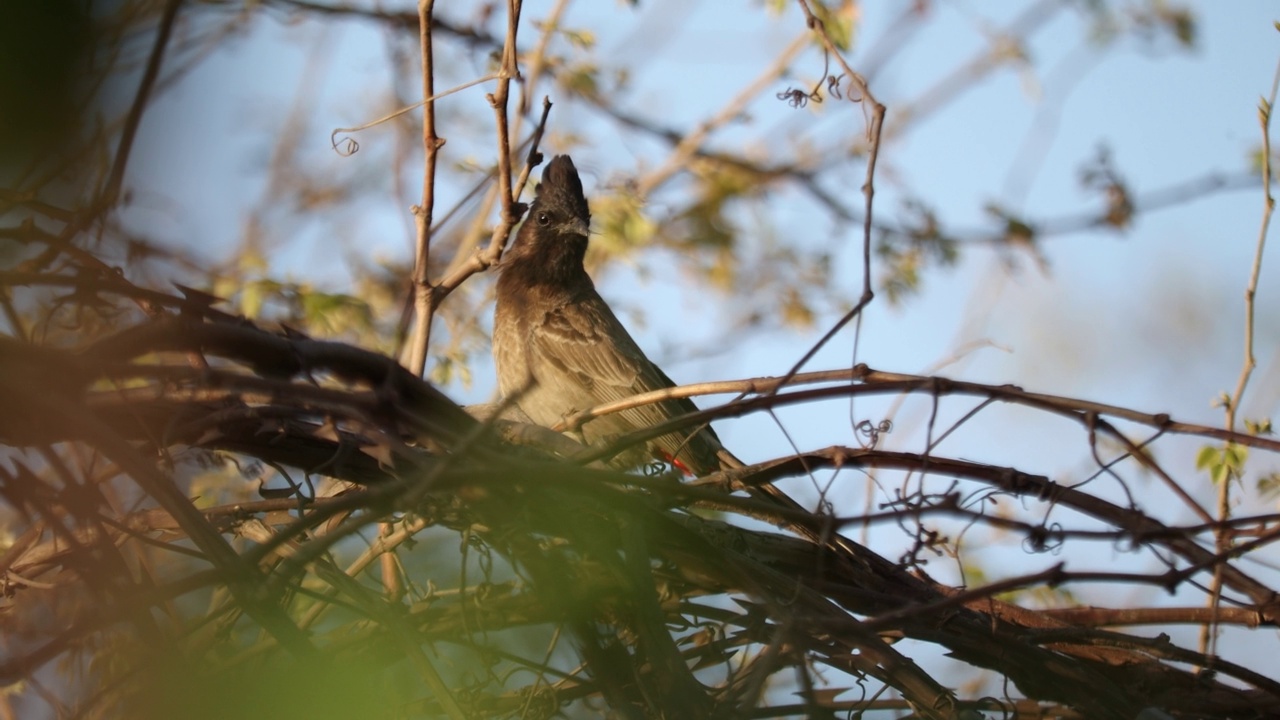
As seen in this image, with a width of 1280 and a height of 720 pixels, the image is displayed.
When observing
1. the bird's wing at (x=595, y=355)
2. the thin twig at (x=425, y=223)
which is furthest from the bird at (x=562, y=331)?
the thin twig at (x=425, y=223)

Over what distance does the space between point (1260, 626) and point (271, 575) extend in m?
2.11

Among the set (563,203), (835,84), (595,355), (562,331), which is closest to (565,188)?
(563,203)

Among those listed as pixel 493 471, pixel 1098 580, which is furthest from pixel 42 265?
pixel 1098 580

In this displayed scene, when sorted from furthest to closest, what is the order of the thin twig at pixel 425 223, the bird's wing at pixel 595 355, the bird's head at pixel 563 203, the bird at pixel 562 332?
the bird's head at pixel 563 203 → the bird's wing at pixel 595 355 → the bird at pixel 562 332 → the thin twig at pixel 425 223

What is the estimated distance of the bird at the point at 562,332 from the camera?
5.45 metres

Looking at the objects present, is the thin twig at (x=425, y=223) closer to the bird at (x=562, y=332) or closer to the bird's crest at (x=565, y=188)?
the bird at (x=562, y=332)

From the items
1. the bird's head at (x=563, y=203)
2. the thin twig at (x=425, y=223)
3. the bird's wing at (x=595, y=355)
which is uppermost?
the bird's head at (x=563, y=203)

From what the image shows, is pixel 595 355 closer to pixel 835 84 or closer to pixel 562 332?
pixel 562 332

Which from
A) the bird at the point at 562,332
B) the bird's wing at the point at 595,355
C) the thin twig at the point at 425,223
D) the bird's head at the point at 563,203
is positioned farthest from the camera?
the bird's head at the point at 563,203

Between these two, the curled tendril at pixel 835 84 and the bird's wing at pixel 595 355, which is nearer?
the curled tendril at pixel 835 84

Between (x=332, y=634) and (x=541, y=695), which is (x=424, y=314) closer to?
(x=332, y=634)

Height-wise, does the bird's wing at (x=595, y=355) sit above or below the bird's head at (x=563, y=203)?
below

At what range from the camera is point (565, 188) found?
5758 millimetres

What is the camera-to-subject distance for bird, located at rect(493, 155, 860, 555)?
545cm
